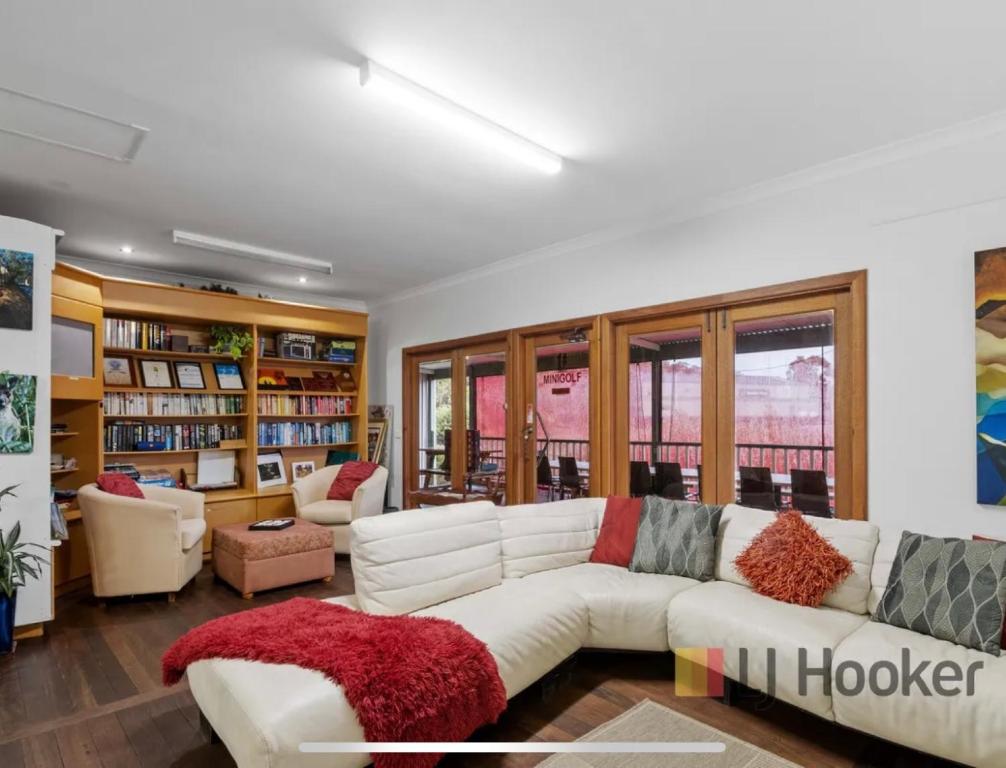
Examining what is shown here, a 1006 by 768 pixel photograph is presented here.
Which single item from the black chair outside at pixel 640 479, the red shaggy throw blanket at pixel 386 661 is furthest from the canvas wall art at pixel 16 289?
the black chair outside at pixel 640 479

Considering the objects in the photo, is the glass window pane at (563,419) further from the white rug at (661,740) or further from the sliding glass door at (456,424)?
the white rug at (661,740)

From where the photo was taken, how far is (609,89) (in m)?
2.55

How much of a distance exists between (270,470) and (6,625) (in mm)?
2832

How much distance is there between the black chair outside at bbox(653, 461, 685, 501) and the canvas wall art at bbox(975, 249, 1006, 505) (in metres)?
1.81

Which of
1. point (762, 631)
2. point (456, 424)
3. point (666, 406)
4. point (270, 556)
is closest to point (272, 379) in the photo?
point (456, 424)

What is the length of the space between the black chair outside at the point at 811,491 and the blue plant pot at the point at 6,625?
15.7 feet

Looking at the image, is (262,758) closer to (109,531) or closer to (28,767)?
(28,767)

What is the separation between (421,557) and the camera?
2.70m

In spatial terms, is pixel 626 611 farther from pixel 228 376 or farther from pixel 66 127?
pixel 228 376

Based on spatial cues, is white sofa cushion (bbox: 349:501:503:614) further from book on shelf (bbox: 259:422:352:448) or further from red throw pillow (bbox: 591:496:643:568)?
book on shelf (bbox: 259:422:352:448)

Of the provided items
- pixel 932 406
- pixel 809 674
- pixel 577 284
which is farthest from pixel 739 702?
pixel 577 284

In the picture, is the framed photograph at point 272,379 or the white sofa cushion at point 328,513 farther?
the framed photograph at point 272,379

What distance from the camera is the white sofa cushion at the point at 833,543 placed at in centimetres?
264

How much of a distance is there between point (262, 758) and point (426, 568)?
1.12 metres
